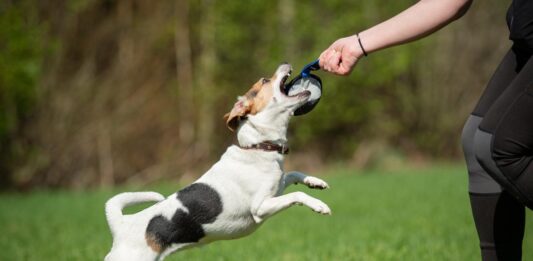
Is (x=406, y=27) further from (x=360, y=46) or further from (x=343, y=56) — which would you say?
(x=343, y=56)

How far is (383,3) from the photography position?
1892 cm

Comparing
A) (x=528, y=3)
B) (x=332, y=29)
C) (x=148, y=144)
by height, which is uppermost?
(x=528, y=3)

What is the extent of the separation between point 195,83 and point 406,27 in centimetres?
1596

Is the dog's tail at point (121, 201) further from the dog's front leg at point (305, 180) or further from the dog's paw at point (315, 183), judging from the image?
the dog's paw at point (315, 183)

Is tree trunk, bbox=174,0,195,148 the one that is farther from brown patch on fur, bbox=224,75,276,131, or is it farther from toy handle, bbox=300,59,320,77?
toy handle, bbox=300,59,320,77

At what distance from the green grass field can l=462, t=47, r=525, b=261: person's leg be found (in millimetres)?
2288

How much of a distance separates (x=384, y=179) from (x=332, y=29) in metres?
5.01

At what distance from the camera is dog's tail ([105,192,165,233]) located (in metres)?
4.36

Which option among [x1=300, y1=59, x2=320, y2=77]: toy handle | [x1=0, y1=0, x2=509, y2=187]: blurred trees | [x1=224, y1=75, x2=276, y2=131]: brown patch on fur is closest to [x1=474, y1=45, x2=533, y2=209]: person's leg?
[x1=300, y1=59, x2=320, y2=77]: toy handle

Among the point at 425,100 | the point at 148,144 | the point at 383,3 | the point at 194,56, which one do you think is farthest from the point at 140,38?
the point at 425,100

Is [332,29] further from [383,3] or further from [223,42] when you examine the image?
→ [223,42]

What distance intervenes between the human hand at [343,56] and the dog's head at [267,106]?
3.50 feet

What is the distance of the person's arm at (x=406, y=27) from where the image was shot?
2.99 meters

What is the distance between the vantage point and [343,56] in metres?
3.40
